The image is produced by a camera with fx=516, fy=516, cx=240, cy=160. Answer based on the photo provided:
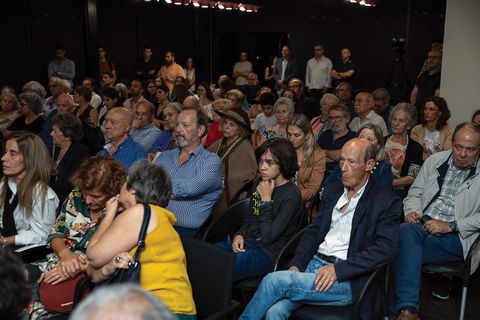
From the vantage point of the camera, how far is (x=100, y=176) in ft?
8.95

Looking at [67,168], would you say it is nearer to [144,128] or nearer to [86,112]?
[144,128]

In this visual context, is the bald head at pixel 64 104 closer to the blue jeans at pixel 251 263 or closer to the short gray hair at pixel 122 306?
the blue jeans at pixel 251 263

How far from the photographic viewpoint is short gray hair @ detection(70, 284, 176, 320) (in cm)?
105

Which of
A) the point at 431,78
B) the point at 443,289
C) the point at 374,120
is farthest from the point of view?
the point at 431,78

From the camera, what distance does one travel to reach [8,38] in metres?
11.0

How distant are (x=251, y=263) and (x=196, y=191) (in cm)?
67

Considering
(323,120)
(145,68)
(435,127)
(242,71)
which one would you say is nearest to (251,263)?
(435,127)

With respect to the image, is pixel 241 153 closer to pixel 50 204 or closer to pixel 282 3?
pixel 50 204

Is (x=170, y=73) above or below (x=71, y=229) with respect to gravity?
above

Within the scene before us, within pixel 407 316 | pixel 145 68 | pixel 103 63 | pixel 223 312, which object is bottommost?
pixel 407 316

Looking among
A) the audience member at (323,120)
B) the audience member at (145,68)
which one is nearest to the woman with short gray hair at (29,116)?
the audience member at (323,120)

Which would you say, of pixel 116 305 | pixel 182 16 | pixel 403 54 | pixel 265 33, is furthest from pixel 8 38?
pixel 116 305

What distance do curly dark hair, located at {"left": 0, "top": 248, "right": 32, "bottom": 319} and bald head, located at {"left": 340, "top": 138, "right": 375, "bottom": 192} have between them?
1833 millimetres

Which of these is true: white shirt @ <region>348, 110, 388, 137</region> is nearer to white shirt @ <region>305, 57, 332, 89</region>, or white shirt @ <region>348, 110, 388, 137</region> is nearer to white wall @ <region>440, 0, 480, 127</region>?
white wall @ <region>440, 0, 480, 127</region>
